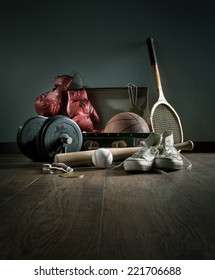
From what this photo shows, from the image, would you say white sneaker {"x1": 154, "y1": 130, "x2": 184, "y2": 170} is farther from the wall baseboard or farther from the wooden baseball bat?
the wall baseboard

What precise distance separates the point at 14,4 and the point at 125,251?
407cm

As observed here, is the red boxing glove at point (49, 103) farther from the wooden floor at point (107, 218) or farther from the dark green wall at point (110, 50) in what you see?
the wooden floor at point (107, 218)

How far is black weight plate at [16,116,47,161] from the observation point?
2854 mm

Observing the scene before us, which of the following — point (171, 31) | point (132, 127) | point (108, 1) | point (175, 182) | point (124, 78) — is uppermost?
point (108, 1)

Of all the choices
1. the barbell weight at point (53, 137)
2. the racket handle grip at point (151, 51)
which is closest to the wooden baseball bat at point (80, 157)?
the barbell weight at point (53, 137)

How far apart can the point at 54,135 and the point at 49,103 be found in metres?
1.38

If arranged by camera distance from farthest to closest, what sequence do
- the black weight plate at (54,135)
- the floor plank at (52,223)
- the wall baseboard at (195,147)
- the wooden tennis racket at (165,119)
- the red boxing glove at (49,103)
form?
the wall baseboard at (195,147) < the red boxing glove at (49,103) < the wooden tennis racket at (165,119) < the black weight plate at (54,135) < the floor plank at (52,223)

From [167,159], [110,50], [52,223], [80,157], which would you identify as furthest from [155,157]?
[110,50]

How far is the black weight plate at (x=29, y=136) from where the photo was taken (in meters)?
2.85

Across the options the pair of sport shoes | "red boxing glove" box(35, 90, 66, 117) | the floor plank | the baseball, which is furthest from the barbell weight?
"red boxing glove" box(35, 90, 66, 117)

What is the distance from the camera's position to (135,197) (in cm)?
145

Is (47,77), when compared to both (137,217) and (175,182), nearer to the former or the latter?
(175,182)

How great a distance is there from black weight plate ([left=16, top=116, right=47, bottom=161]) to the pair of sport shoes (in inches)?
39.6

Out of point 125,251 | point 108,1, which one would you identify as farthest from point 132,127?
point 125,251
